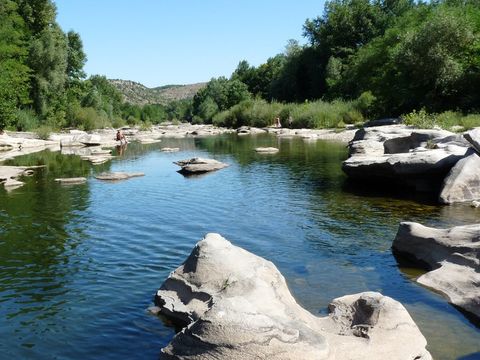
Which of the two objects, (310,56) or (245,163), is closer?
(245,163)

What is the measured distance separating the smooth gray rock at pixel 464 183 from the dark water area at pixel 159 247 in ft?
2.33

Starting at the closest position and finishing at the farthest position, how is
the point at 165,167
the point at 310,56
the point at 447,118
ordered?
the point at 165,167 → the point at 447,118 → the point at 310,56

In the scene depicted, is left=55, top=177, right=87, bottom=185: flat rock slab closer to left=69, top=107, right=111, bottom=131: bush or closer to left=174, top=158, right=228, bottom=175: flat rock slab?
left=174, top=158, right=228, bottom=175: flat rock slab

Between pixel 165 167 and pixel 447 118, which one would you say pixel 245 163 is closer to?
pixel 165 167

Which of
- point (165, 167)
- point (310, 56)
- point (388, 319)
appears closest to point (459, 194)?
point (388, 319)

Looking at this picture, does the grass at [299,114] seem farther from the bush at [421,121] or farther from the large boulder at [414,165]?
the large boulder at [414,165]

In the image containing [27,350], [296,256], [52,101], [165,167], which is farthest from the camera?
[52,101]

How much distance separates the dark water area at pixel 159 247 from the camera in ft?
27.3

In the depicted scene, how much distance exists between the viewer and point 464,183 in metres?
17.5

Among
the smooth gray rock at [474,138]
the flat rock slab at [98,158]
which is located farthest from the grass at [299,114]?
the smooth gray rock at [474,138]

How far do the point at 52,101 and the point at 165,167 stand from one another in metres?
39.7

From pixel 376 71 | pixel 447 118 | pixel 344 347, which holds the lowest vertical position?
pixel 344 347

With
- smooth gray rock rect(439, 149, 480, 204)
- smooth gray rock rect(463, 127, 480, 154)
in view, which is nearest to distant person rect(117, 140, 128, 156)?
smooth gray rock rect(439, 149, 480, 204)

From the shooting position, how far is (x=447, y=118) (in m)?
34.9
